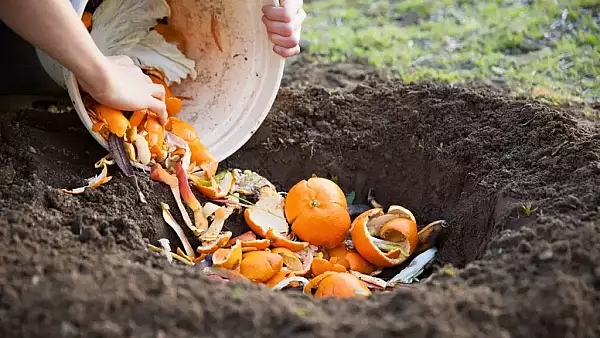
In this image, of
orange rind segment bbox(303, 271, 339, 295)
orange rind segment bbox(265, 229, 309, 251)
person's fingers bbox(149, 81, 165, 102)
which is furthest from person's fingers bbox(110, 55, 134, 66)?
orange rind segment bbox(303, 271, 339, 295)

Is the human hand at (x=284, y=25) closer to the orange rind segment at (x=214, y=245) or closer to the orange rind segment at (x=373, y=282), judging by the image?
the orange rind segment at (x=214, y=245)

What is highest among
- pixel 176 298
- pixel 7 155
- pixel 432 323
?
pixel 432 323

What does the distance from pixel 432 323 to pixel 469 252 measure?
3.17ft

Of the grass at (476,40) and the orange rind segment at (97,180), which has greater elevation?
the grass at (476,40)

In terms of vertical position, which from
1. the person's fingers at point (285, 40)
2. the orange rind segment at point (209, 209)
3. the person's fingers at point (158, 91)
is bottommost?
the orange rind segment at point (209, 209)

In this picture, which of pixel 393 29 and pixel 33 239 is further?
pixel 393 29

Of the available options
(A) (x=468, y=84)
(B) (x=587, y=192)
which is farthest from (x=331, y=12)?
(B) (x=587, y=192)

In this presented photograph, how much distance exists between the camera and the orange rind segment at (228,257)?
2479 mm

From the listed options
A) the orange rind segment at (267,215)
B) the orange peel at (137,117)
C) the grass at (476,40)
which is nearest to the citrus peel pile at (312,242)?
the orange rind segment at (267,215)

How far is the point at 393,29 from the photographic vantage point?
189 inches

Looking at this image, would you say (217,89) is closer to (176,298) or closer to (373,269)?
(373,269)

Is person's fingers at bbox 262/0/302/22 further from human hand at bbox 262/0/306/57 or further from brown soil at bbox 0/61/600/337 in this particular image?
brown soil at bbox 0/61/600/337

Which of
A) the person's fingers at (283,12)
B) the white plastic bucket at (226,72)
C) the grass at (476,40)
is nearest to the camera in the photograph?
the person's fingers at (283,12)

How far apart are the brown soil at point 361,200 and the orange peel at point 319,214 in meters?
0.36
